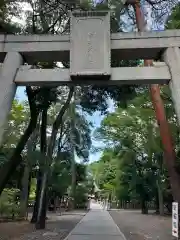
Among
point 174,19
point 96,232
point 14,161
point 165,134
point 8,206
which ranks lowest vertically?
point 96,232

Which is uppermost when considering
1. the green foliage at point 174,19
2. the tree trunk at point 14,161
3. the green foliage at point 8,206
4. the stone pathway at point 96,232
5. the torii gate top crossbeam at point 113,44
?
the green foliage at point 174,19

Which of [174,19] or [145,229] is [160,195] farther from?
[174,19]

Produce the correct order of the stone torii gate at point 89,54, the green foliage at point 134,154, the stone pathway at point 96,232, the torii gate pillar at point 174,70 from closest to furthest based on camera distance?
the torii gate pillar at point 174,70 < the stone torii gate at point 89,54 < the stone pathway at point 96,232 < the green foliage at point 134,154

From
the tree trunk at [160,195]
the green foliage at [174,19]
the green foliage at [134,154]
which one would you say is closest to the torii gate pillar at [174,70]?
the green foliage at [174,19]

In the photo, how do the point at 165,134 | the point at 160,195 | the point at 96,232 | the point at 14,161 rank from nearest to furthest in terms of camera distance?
1. the point at 165,134
2. the point at 14,161
3. the point at 96,232
4. the point at 160,195

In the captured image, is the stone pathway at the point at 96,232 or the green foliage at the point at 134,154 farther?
the green foliage at the point at 134,154

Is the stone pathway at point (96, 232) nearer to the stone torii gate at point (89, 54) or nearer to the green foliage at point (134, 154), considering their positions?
the stone torii gate at point (89, 54)

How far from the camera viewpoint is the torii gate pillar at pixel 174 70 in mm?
8680

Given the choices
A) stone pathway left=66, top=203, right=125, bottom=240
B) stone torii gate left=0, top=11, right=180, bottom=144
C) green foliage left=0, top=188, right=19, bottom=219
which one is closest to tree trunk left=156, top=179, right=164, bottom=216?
stone pathway left=66, top=203, right=125, bottom=240

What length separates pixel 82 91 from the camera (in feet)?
60.9

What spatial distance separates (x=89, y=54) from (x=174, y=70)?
6.68 ft

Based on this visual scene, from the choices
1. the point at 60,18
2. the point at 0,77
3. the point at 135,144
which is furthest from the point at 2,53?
the point at 135,144

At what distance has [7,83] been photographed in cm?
902

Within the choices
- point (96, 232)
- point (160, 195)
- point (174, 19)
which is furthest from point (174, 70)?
point (160, 195)
